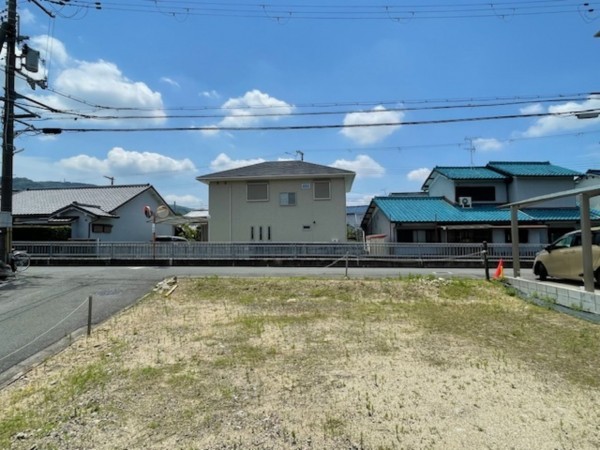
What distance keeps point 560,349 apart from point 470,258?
48.1 feet

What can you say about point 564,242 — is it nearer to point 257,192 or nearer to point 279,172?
point 279,172

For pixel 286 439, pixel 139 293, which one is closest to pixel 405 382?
pixel 286 439

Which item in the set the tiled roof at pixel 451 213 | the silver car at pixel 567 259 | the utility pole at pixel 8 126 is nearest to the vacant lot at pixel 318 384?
the silver car at pixel 567 259

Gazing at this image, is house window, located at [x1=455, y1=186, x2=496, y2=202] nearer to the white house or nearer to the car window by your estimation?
the car window

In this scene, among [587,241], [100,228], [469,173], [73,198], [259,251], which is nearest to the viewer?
[587,241]

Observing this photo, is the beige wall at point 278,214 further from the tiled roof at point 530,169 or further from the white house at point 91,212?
the tiled roof at point 530,169

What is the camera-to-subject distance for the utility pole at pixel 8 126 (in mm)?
13750

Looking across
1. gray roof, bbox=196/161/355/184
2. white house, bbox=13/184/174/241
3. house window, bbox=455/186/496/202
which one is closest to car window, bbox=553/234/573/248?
gray roof, bbox=196/161/355/184

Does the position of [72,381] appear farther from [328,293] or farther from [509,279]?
[509,279]

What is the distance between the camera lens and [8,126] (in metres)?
14.1

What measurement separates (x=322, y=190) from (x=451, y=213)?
8.12m

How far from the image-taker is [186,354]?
17.7 feet

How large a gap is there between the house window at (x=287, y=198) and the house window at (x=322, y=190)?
144cm

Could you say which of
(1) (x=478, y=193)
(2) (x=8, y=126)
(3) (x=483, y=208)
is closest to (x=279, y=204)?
(3) (x=483, y=208)
